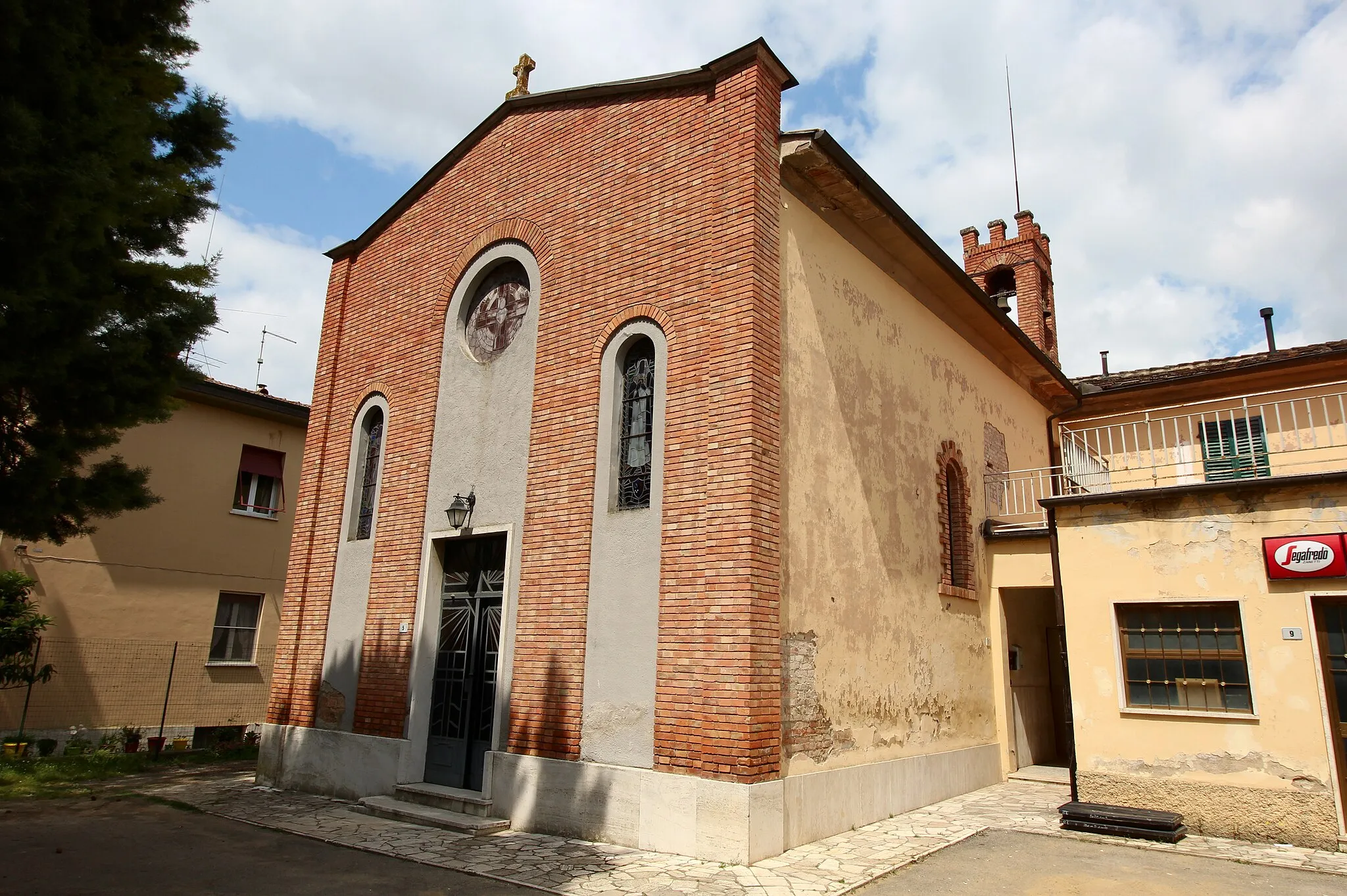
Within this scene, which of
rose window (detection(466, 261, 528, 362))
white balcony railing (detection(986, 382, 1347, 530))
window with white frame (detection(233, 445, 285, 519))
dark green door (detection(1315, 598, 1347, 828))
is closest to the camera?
dark green door (detection(1315, 598, 1347, 828))

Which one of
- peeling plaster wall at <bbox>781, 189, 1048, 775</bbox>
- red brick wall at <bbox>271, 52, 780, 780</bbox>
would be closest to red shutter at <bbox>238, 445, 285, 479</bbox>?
red brick wall at <bbox>271, 52, 780, 780</bbox>

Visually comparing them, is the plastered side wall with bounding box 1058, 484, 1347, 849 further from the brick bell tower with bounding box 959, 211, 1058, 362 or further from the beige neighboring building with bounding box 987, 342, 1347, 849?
the brick bell tower with bounding box 959, 211, 1058, 362

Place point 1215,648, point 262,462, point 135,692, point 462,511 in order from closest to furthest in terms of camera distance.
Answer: point 1215,648
point 462,511
point 135,692
point 262,462

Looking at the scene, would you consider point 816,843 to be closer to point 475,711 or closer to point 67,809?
point 475,711

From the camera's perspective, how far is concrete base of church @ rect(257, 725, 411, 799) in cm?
955

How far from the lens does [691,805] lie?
695cm

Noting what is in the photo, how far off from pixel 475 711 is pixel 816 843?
3.87 m

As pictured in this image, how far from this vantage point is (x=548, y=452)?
8977 mm

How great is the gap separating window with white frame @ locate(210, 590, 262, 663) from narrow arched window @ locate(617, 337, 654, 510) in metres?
11.2

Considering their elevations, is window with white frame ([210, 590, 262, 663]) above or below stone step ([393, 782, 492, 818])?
above

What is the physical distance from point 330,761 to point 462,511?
3.59 metres

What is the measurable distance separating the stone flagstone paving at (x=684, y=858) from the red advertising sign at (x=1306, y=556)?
2.48 meters

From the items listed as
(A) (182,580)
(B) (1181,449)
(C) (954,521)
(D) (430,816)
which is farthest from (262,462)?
(B) (1181,449)

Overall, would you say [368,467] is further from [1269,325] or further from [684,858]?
[1269,325]
